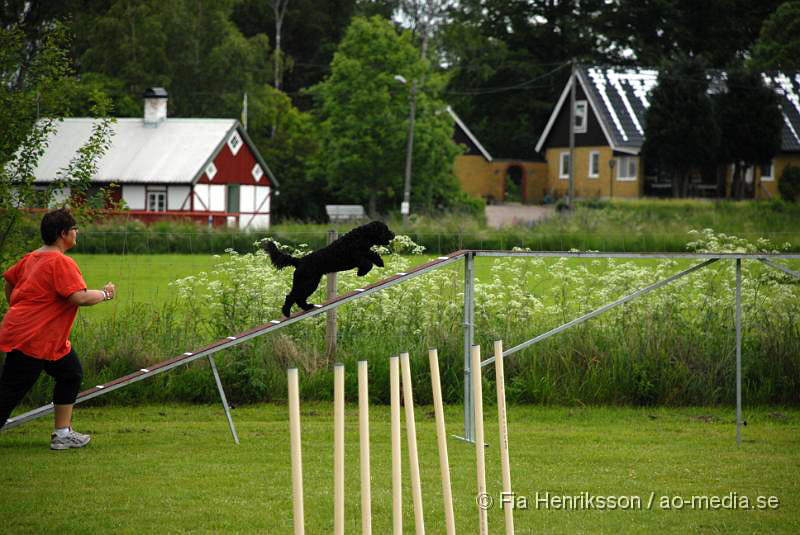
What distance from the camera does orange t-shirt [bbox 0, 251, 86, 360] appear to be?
644cm

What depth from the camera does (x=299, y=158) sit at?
152ft

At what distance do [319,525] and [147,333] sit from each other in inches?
184

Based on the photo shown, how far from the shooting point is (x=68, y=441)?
24.0 ft

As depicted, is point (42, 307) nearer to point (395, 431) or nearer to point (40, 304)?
point (40, 304)

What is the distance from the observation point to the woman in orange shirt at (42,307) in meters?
6.45

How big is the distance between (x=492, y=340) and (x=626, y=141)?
123ft

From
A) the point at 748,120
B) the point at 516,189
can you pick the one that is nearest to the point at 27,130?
the point at 748,120

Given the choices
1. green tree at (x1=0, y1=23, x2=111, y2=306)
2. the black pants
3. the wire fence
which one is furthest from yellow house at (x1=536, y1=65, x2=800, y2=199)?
the black pants

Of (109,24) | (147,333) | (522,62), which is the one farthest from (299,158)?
(147,333)

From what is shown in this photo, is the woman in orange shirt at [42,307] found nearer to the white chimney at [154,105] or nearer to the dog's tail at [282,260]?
the dog's tail at [282,260]

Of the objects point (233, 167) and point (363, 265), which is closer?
point (363, 265)

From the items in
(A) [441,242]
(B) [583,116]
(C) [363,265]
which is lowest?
(A) [441,242]

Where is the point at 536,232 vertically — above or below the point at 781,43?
below

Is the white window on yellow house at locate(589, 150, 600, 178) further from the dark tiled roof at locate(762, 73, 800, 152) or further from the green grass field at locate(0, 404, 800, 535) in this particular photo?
the green grass field at locate(0, 404, 800, 535)
